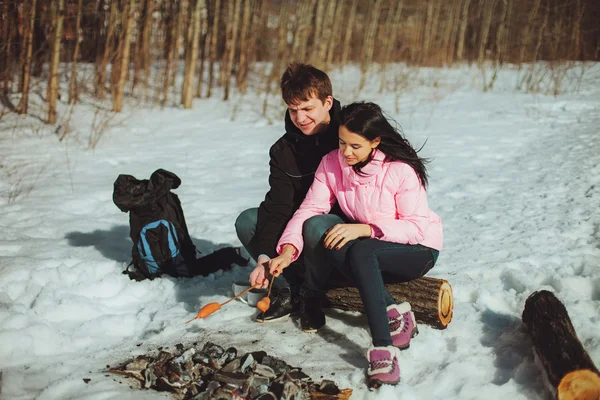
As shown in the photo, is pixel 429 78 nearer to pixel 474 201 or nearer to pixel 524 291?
pixel 474 201

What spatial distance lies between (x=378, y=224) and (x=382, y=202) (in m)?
0.12

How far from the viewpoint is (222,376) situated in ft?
7.68

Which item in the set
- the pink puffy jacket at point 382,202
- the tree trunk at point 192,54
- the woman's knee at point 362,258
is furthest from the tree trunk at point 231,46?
the woman's knee at point 362,258

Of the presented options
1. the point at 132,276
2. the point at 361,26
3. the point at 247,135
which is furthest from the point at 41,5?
the point at 361,26

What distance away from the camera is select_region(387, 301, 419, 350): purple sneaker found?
266cm

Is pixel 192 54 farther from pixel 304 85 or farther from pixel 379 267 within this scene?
pixel 379 267

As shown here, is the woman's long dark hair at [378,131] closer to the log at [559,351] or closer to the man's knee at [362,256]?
the man's knee at [362,256]

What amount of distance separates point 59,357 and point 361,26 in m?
18.7

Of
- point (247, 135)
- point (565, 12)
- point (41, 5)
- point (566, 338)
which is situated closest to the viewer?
point (566, 338)

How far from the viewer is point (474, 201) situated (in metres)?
5.17

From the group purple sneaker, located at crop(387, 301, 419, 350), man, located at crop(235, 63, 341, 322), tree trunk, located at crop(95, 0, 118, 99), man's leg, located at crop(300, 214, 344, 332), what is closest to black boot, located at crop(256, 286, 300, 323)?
man, located at crop(235, 63, 341, 322)

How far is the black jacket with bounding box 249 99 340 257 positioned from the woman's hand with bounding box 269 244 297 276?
32cm

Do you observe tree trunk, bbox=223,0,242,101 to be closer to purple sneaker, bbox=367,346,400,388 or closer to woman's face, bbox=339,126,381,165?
woman's face, bbox=339,126,381,165

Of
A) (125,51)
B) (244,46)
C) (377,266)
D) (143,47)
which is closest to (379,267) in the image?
(377,266)
